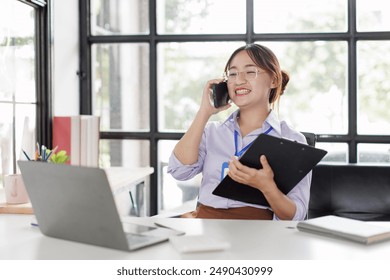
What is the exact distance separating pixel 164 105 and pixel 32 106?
0.92 m

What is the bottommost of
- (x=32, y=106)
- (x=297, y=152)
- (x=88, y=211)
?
(x=88, y=211)

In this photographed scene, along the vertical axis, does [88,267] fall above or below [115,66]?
below

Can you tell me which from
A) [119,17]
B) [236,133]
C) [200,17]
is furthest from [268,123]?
[119,17]

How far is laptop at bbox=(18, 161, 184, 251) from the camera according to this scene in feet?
3.99

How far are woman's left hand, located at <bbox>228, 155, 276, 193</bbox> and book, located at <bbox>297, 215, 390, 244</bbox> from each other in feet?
0.90

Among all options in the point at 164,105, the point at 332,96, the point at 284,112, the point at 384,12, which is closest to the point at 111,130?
the point at 164,105

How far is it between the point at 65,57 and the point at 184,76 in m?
0.80

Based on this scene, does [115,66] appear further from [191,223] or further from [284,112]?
[191,223]

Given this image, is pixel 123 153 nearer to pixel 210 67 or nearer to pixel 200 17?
pixel 210 67

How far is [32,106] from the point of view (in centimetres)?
303

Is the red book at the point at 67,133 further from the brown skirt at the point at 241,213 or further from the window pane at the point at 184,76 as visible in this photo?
the brown skirt at the point at 241,213

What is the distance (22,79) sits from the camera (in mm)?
2893

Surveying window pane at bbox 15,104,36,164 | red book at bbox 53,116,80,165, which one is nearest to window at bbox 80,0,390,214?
red book at bbox 53,116,80,165

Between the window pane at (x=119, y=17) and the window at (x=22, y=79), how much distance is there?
575mm
